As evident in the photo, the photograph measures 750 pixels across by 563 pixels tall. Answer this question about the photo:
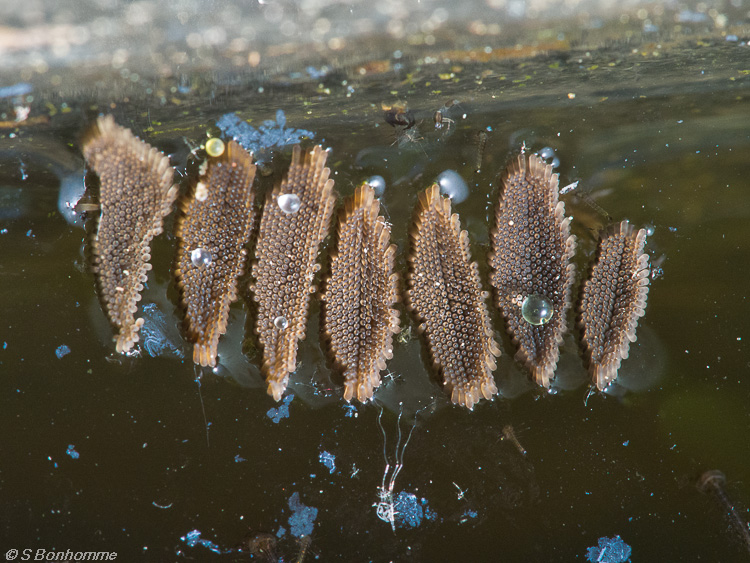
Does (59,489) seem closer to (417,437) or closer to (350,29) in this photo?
(417,437)

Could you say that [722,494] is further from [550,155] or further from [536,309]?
[550,155]

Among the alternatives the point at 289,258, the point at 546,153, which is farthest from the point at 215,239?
the point at 546,153

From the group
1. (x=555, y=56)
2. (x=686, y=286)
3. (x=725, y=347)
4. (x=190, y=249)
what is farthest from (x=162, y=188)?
(x=725, y=347)

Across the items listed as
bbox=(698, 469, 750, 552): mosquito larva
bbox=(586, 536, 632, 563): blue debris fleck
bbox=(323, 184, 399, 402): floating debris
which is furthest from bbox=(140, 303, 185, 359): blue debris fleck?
bbox=(698, 469, 750, 552): mosquito larva

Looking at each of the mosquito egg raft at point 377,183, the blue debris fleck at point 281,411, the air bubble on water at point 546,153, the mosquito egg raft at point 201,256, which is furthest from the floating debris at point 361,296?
the air bubble on water at point 546,153

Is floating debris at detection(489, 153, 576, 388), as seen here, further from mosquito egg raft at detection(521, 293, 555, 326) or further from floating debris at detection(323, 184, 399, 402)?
floating debris at detection(323, 184, 399, 402)

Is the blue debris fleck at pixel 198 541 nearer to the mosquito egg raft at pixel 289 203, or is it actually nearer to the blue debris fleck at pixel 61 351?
the blue debris fleck at pixel 61 351
